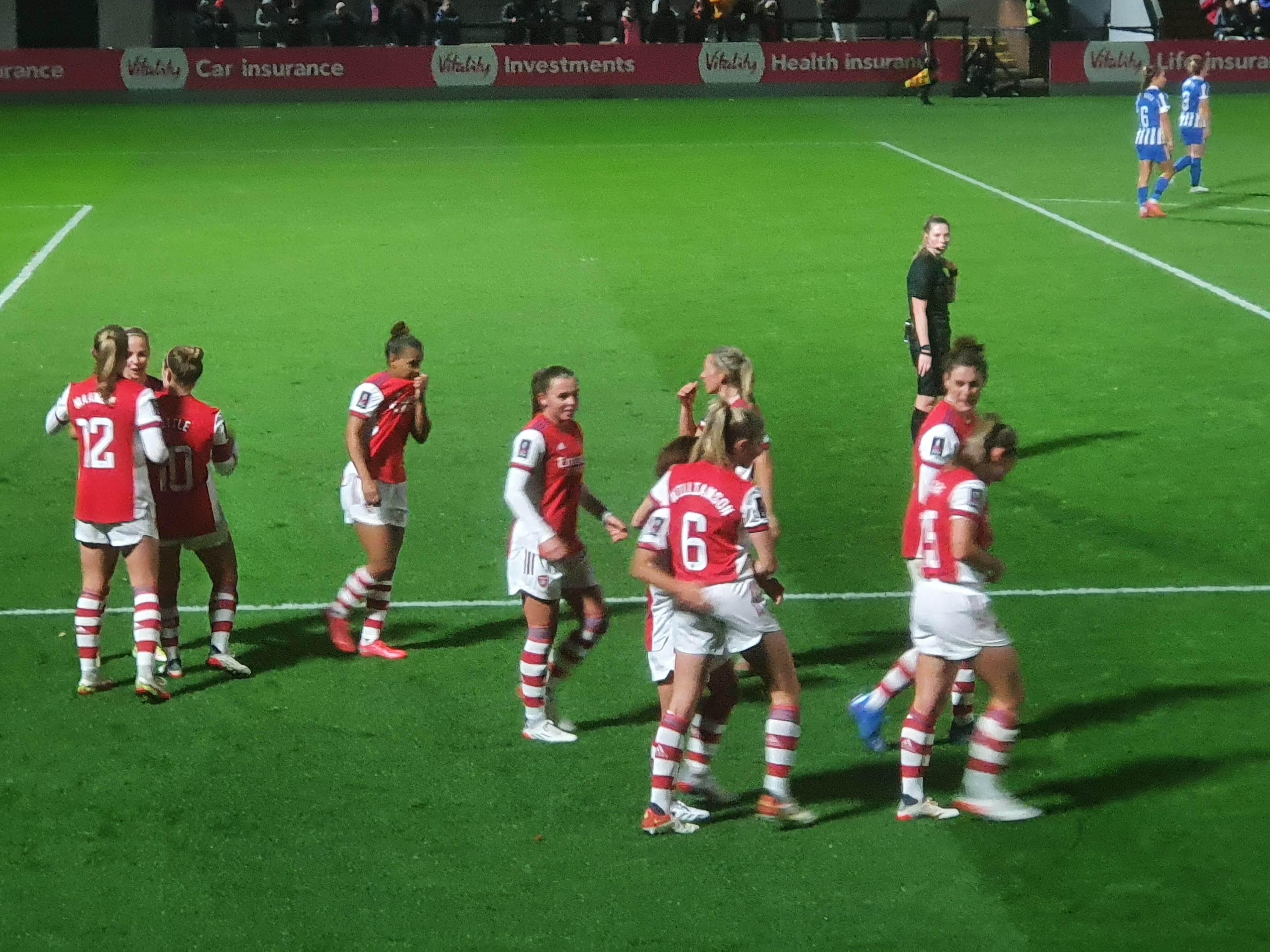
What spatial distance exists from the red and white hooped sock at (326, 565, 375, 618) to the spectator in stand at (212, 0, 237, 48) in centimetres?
3672

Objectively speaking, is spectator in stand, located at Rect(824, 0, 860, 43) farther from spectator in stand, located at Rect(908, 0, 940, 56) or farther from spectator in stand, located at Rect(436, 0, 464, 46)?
spectator in stand, located at Rect(436, 0, 464, 46)

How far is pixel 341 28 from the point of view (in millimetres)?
44812

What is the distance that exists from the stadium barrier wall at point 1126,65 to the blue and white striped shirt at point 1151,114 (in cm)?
1928

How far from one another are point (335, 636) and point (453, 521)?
2.78m

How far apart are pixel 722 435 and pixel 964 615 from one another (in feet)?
4.40

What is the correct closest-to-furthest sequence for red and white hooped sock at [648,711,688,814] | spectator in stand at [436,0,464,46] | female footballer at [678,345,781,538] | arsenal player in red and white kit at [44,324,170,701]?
red and white hooped sock at [648,711,688,814]
female footballer at [678,345,781,538]
arsenal player in red and white kit at [44,324,170,701]
spectator in stand at [436,0,464,46]

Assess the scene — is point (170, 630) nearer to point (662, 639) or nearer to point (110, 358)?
point (110, 358)

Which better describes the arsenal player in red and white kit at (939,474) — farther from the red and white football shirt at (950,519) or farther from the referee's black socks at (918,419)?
the referee's black socks at (918,419)

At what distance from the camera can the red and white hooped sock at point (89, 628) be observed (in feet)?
31.5

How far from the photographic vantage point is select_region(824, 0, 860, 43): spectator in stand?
46781 mm

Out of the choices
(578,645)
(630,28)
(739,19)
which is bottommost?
(578,645)

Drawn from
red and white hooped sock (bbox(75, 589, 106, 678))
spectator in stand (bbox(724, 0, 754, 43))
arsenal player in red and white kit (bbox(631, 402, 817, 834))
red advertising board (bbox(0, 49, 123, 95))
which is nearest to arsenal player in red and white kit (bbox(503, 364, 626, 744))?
arsenal player in red and white kit (bbox(631, 402, 817, 834))

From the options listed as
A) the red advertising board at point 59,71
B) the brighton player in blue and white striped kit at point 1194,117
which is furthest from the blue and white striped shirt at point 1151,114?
the red advertising board at point 59,71

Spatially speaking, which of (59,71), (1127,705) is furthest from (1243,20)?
(1127,705)
